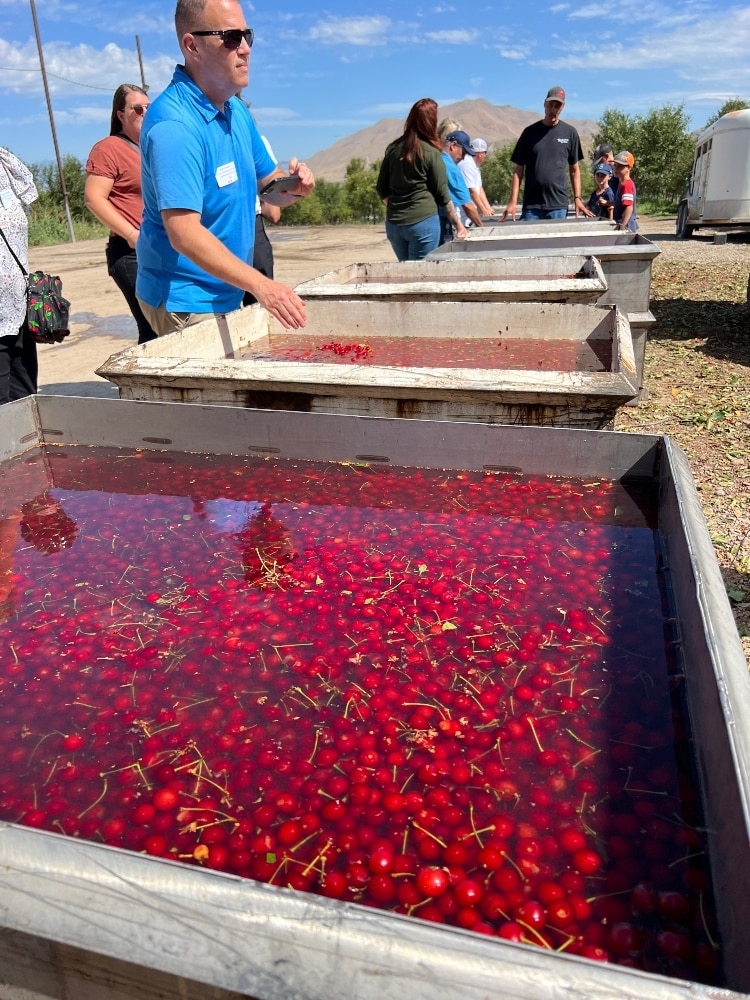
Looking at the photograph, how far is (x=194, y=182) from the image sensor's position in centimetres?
289

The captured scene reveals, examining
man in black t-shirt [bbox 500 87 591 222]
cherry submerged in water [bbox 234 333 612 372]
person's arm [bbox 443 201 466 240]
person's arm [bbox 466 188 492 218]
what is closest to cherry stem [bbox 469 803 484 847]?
cherry submerged in water [bbox 234 333 612 372]

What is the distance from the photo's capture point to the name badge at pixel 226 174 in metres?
3.14

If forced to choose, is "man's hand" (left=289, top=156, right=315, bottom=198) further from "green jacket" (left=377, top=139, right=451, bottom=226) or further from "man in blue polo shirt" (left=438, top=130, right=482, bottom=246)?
"man in blue polo shirt" (left=438, top=130, right=482, bottom=246)

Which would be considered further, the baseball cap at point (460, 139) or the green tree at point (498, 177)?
the green tree at point (498, 177)

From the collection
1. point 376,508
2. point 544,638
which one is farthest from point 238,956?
point 376,508

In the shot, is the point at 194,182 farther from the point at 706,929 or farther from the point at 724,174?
the point at 724,174

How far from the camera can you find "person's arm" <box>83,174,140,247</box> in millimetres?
4516

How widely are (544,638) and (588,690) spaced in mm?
194

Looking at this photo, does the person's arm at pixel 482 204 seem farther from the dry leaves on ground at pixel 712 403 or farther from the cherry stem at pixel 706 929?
the cherry stem at pixel 706 929

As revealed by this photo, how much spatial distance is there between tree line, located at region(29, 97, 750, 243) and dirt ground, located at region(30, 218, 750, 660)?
60.2 feet

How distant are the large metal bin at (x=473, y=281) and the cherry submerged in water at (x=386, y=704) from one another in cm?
265

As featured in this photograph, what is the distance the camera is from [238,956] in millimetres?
815

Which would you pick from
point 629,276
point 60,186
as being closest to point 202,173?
point 629,276

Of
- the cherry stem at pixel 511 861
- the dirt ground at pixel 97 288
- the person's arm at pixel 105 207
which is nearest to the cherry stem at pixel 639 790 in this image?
the cherry stem at pixel 511 861
